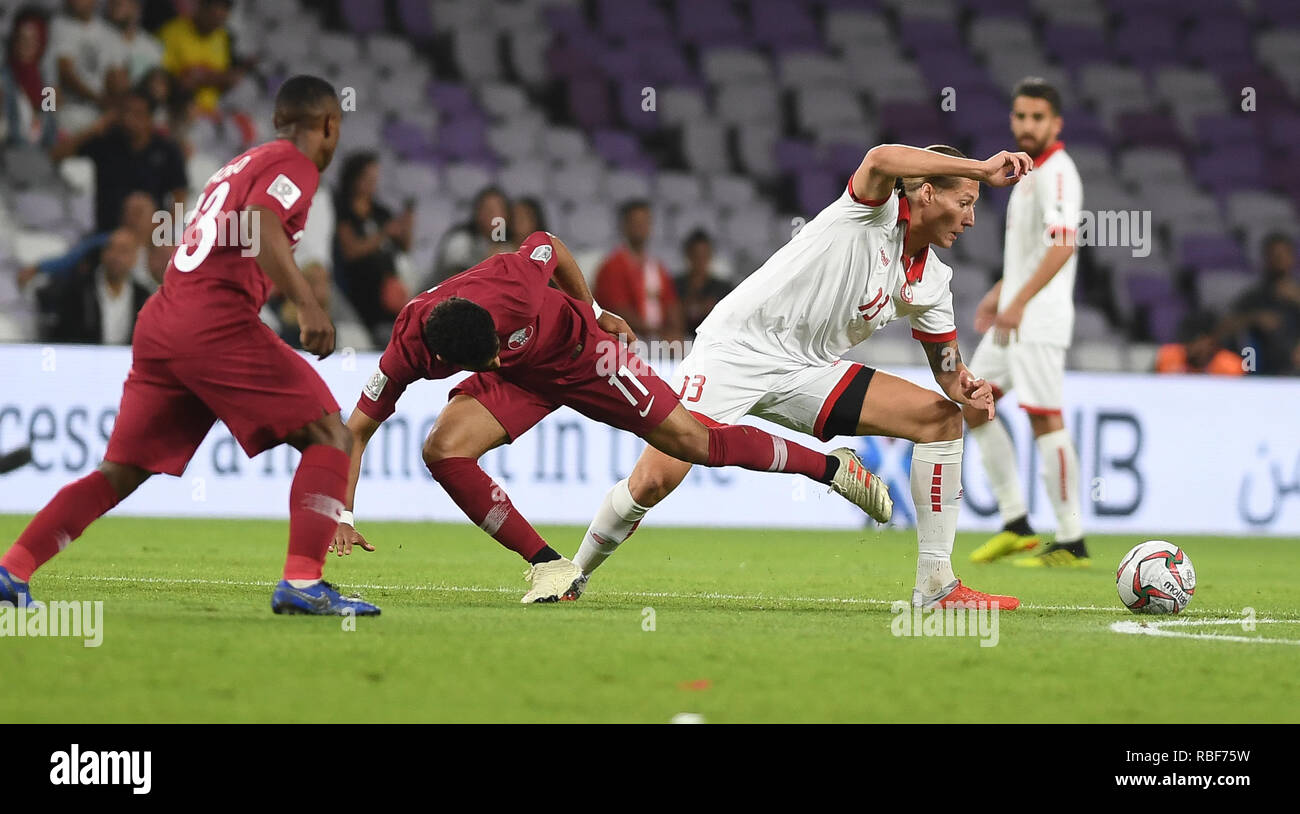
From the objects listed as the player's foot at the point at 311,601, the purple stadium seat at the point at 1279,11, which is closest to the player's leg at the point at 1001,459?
the player's foot at the point at 311,601

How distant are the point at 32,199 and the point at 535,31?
552cm

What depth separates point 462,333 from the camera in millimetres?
5379

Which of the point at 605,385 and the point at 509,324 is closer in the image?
the point at 509,324

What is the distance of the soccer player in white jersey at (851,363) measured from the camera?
20.5 ft

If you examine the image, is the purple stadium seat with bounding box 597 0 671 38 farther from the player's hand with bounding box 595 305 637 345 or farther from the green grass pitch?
the player's hand with bounding box 595 305 637 345

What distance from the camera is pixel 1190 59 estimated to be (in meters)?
18.5

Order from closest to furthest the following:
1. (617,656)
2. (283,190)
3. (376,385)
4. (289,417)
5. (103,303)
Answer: (617,656), (283,190), (289,417), (376,385), (103,303)

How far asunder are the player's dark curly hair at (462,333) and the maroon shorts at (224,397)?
0.41 metres

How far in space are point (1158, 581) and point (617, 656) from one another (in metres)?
2.68

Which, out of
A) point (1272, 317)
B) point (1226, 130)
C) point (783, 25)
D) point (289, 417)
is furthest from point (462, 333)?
point (1226, 130)

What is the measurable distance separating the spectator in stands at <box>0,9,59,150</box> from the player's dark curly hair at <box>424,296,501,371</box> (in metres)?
8.86

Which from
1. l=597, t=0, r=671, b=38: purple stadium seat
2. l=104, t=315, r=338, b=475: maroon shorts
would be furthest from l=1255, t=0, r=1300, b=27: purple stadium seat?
l=104, t=315, r=338, b=475: maroon shorts

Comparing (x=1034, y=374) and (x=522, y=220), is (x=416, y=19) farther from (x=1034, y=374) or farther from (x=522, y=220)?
(x=1034, y=374)

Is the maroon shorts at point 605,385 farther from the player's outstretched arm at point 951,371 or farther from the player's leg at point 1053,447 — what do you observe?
the player's leg at point 1053,447
